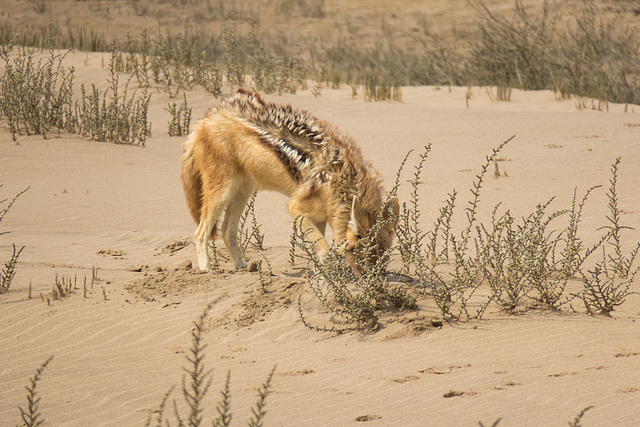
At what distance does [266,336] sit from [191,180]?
8.38ft

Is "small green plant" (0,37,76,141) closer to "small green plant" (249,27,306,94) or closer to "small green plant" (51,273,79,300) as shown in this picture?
"small green plant" (249,27,306,94)

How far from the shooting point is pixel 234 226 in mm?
7887

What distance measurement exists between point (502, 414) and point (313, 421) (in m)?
1.10

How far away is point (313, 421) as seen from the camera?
4336 millimetres

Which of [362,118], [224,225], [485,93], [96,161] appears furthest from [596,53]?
[224,225]

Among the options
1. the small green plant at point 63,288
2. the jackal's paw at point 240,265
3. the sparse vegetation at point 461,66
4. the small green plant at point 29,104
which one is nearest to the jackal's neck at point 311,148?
the jackal's paw at point 240,265

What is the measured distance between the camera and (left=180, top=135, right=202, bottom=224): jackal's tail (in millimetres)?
7863

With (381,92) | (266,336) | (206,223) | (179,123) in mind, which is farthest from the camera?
(381,92)

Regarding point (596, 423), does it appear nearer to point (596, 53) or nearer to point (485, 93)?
point (485, 93)

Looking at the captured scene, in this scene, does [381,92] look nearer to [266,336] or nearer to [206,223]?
[206,223]

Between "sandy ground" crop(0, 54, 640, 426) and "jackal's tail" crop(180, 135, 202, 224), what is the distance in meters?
0.68

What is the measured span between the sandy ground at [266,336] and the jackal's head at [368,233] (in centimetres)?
64

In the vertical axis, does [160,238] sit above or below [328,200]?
below

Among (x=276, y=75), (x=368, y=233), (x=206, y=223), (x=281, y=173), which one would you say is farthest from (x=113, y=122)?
(x=368, y=233)
